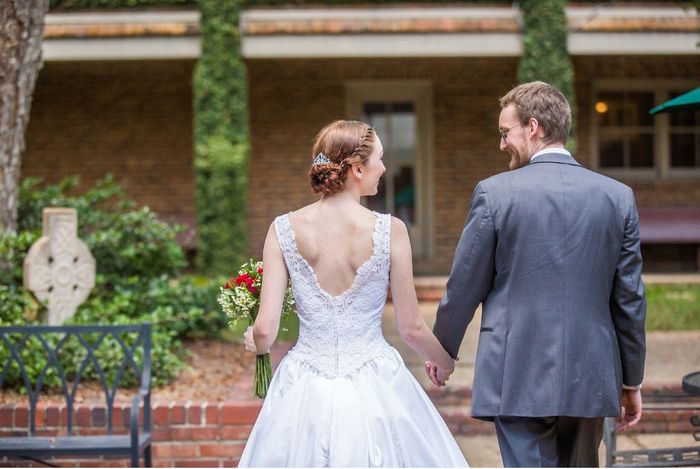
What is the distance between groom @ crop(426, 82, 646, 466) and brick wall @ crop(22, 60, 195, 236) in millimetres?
10254

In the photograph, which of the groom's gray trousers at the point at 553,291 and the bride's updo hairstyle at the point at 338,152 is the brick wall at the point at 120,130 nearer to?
the bride's updo hairstyle at the point at 338,152

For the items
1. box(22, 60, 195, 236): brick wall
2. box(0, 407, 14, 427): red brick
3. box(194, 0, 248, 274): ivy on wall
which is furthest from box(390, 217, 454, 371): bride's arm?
box(22, 60, 195, 236): brick wall

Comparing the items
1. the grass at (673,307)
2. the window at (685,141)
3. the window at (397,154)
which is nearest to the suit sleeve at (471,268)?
the grass at (673,307)

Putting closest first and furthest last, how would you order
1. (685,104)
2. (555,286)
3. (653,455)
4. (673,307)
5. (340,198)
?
(555,286) → (340,198) → (653,455) → (685,104) → (673,307)

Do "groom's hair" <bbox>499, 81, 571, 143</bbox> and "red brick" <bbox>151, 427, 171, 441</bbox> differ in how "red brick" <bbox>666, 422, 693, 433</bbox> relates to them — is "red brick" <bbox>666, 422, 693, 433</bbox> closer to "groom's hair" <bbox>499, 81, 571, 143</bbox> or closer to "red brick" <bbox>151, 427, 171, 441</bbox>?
"red brick" <bbox>151, 427, 171, 441</bbox>

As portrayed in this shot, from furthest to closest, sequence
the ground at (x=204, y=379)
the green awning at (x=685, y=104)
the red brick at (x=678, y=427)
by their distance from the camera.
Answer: the red brick at (x=678, y=427), the ground at (x=204, y=379), the green awning at (x=685, y=104)

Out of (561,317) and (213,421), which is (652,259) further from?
(561,317)

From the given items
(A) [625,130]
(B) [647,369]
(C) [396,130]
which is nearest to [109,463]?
(B) [647,369]

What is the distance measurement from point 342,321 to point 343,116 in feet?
33.2

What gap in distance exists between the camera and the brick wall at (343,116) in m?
12.8

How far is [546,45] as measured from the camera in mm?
10680

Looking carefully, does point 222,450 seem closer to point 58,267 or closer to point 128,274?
point 58,267

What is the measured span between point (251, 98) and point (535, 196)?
34.0 ft

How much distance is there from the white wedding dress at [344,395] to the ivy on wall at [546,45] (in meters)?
8.18
